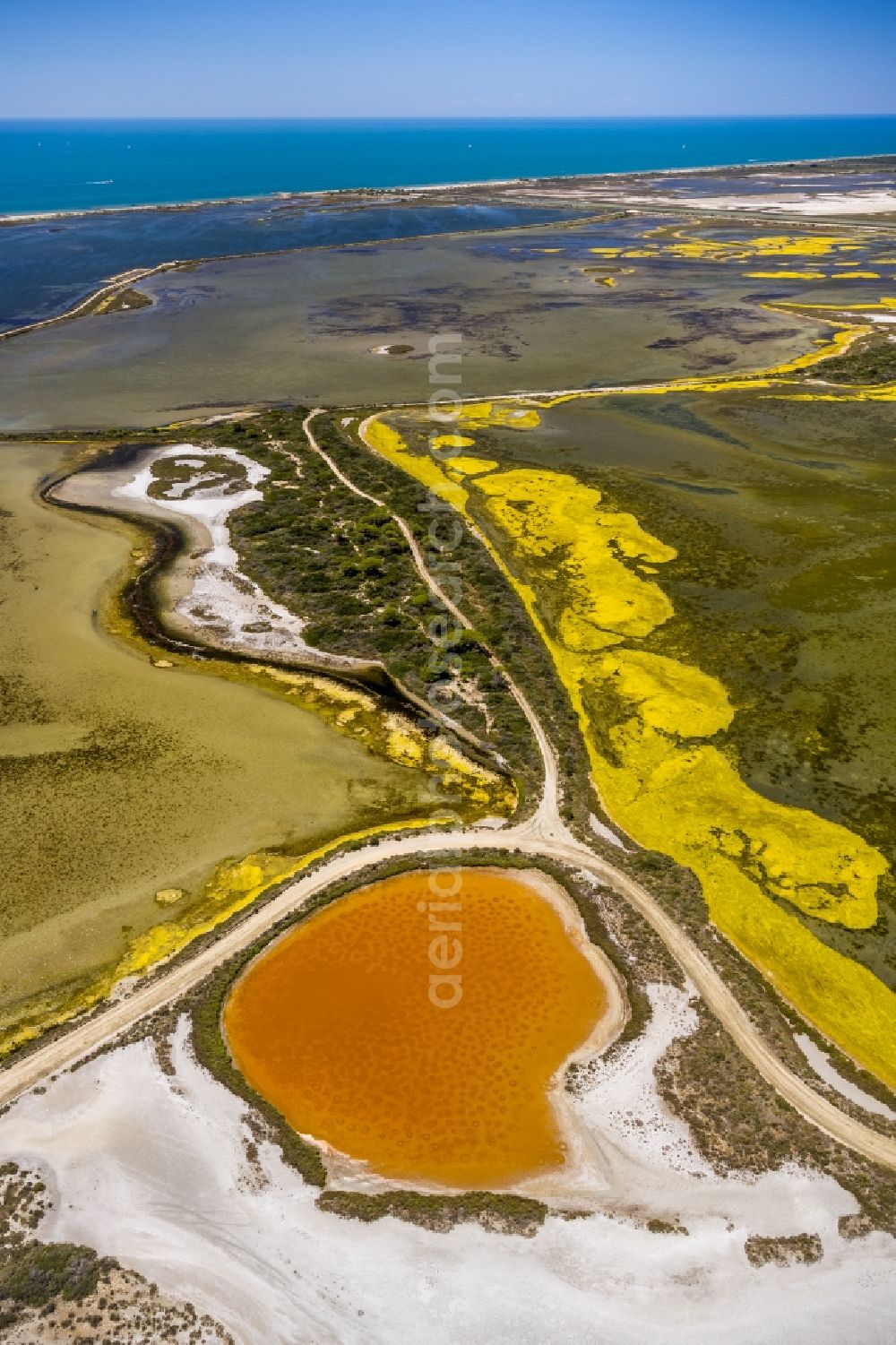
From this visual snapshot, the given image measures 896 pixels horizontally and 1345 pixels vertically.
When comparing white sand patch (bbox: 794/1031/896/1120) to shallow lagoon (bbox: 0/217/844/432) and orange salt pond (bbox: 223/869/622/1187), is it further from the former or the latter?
shallow lagoon (bbox: 0/217/844/432)

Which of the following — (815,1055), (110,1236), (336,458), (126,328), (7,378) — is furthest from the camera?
(126,328)

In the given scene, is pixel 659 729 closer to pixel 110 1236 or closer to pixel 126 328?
pixel 110 1236

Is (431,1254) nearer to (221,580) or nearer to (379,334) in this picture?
(221,580)

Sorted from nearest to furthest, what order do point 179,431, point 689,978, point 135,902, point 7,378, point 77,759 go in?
point 689,978 → point 135,902 → point 77,759 → point 179,431 → point 7,378

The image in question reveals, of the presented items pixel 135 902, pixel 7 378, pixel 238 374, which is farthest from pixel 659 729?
pixel 7 378

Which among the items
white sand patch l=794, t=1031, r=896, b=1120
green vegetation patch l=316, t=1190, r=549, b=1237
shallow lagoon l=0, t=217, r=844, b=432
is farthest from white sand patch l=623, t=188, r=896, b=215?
green vegetation patch l=316, t=1190, r=549, b=1237

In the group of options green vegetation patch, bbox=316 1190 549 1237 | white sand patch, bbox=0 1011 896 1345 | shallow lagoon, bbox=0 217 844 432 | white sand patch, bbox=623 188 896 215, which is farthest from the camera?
white sand patch, bbox=623 188 896 215
